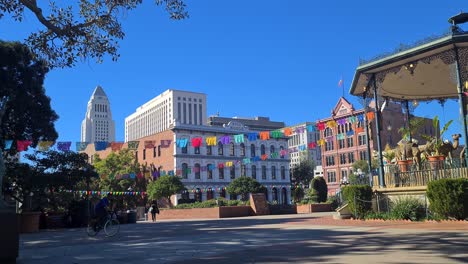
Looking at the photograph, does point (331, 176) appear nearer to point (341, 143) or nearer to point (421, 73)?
point (341, 143)

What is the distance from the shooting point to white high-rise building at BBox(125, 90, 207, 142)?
100719 mm

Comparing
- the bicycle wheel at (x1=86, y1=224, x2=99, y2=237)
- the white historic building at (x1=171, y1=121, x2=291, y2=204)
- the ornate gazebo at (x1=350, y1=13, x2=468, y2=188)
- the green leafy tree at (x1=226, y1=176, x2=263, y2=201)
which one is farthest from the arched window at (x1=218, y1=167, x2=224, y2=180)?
the bicycle wheel at (x1=86, y1=224, x2=99, y2=237)

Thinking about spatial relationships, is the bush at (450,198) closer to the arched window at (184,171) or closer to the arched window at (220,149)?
the arched window at (184,171)

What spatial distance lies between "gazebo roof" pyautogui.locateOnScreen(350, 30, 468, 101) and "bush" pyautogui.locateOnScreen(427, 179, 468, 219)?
226 inches

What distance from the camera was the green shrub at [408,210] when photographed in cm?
1700

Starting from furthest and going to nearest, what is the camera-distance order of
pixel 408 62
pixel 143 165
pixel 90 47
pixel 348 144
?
pixel 348 144, pixel 143 165, pixel 408 62, pixel 90 47

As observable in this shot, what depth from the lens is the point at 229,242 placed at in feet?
42.1

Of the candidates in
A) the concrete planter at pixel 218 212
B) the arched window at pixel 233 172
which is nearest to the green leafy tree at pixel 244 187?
the arched window at pixel 233 172

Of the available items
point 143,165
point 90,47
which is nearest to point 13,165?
point 90,47

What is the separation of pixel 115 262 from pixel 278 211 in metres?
29.0

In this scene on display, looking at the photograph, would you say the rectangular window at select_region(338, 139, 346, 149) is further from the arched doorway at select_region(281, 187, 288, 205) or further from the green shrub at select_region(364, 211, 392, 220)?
the green shrub at select_region(364, 211, 392, 220)

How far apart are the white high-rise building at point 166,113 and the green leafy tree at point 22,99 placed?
6156 centimetres

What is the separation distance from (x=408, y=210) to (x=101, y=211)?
11688 millimetres

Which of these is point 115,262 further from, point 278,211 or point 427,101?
point 278,211
